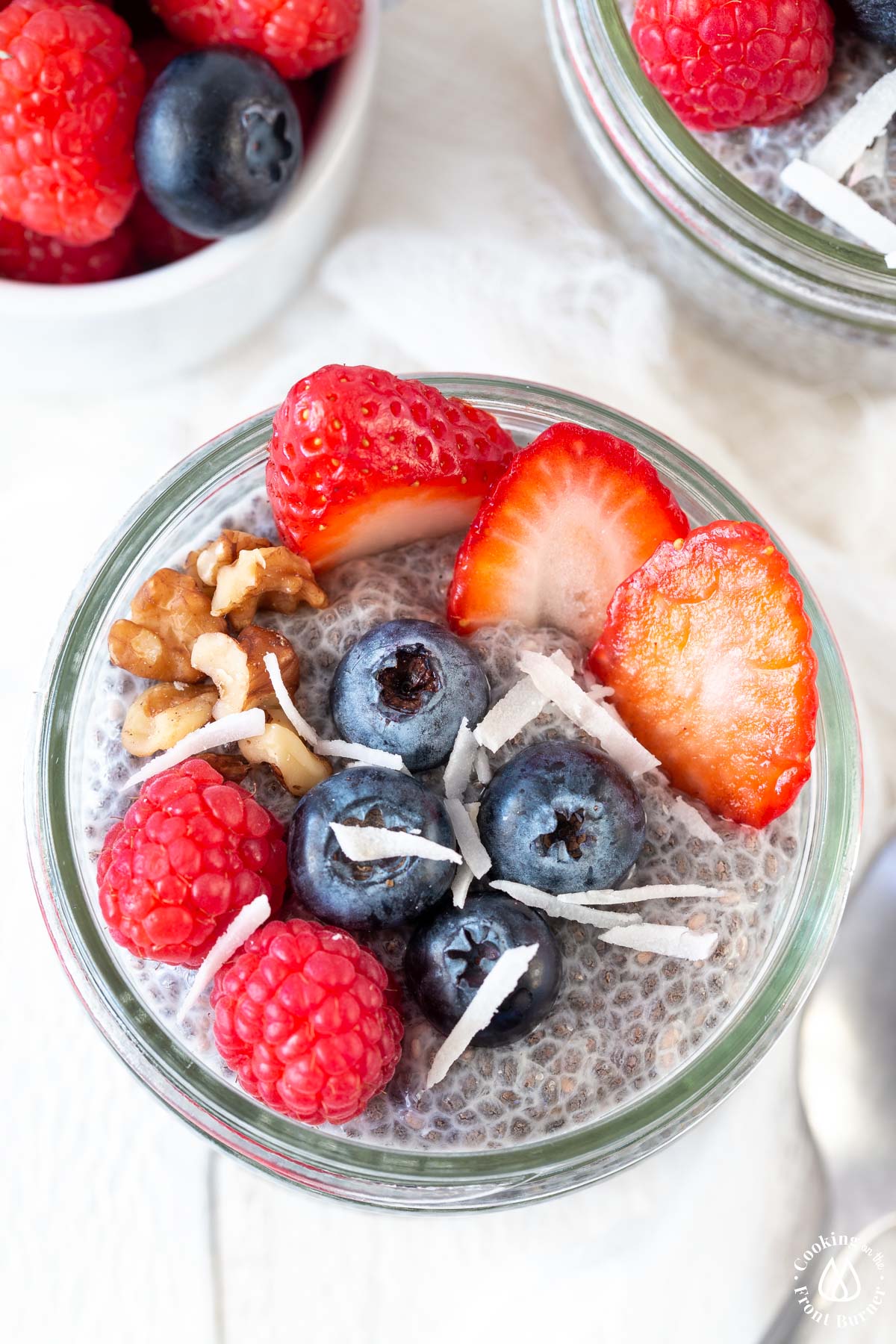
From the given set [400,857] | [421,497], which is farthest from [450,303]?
[400,857]

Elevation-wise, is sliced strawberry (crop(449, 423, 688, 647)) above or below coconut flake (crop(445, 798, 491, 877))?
above

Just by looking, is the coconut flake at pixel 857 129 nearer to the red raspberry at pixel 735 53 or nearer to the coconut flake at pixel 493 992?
the red raspberry at pixel 735 53

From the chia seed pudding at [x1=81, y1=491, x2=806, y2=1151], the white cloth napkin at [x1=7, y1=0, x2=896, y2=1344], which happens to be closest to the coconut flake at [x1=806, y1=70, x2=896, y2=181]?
the white cloth napkin at [x1=7, y1=0, x2=896, y2=1344]

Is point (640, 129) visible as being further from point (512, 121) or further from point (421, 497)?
point (421, 497)

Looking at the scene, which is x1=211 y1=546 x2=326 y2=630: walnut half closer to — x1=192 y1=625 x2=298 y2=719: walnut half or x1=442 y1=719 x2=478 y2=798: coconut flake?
x1=192 y1=625 x2=298 y2=719: walnut half

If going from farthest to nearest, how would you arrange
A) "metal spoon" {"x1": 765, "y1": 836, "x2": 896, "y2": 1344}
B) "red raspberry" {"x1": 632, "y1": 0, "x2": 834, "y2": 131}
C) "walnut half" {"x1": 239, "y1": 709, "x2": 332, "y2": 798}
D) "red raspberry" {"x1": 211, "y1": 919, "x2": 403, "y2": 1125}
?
"metal spoon" {"x1": 765, "y1": 836, "x2": 896, "y2": 1344}, "red raspberry" {"x1": 632, "y1": 0, "x2": 834, "y2": 131}, "walnut half" {"x1": 239, "y1": 709, "x2": 332, "y2": 798}, "red raspberry" {"x1": 211, "y1": 919, "x2": 403, "y2": 1125}
